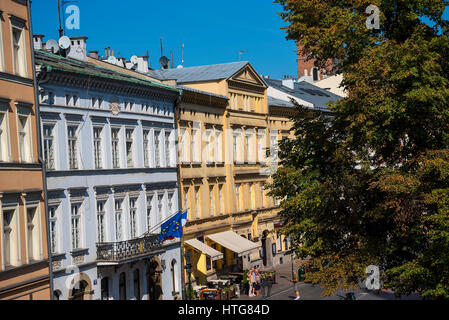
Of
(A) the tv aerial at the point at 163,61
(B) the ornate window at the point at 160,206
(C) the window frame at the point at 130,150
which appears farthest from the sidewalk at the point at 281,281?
(A) the tv aerial at the point at 163,61

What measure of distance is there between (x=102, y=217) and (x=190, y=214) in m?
11.0

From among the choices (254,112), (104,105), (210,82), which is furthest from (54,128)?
(254,112)

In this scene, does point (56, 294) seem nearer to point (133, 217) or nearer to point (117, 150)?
point (133, 217)

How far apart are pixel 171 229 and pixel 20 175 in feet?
42.8

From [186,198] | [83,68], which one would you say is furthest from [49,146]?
[186,198]

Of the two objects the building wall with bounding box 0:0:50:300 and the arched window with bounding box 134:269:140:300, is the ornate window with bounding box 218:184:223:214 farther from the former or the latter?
the building wall with bounding box 0:0:50:300

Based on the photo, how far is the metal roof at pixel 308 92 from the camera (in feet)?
234

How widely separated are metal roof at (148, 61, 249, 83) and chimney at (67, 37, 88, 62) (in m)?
13.5

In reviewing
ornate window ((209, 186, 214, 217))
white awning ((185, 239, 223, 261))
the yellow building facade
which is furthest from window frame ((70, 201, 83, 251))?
ornate window ((209, 186, 214, 217))

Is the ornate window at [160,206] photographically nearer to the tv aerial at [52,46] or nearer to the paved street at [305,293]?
the paved street at [305,293]

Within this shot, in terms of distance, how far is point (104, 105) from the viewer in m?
36.1

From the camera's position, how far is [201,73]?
54938 mm

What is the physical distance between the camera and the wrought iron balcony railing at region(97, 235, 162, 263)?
114 ft

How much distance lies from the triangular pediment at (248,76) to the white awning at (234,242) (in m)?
11.8
